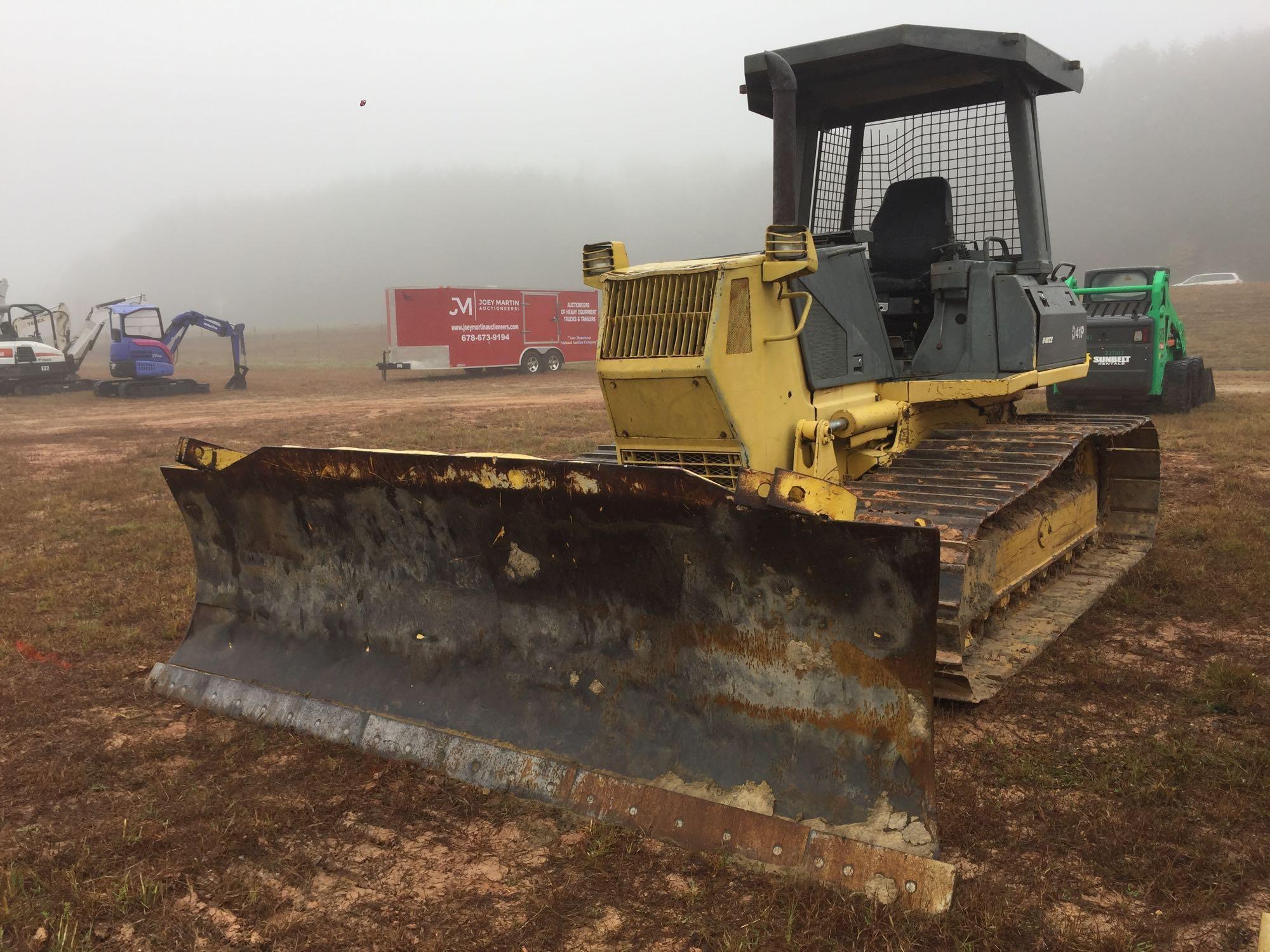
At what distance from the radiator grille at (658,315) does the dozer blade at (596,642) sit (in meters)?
0.98

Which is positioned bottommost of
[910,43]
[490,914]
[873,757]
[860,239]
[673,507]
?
[490,914]

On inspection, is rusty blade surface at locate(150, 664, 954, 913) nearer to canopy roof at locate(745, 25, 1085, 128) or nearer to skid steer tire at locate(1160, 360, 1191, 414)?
canopy roof at locate(745, 25, 1085, 128)

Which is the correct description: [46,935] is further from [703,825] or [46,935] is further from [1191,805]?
[1191,805]

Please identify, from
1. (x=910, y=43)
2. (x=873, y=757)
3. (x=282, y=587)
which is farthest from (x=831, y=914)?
(x=910, y=43)

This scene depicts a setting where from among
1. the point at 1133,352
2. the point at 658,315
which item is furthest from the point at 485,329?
the point at 658,315

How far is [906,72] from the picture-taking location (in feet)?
18.5

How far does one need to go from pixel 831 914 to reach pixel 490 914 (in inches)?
40.2

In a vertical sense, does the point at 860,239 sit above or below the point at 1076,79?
below

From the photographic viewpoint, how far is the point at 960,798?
347 cm

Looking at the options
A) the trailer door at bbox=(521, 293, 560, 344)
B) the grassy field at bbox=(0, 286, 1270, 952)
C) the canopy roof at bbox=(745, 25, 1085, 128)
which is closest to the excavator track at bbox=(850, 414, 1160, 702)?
the grassy field at bbox=(0, 286, 1270, 952)

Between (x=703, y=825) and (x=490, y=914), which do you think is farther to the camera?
(x=703, y=825)

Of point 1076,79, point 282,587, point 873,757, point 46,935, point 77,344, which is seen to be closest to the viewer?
point 46,935

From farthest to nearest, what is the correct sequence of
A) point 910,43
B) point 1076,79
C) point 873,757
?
point 1076,79
point 910,43
point 873,757

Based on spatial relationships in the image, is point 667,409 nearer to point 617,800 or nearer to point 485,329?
point 617,800
